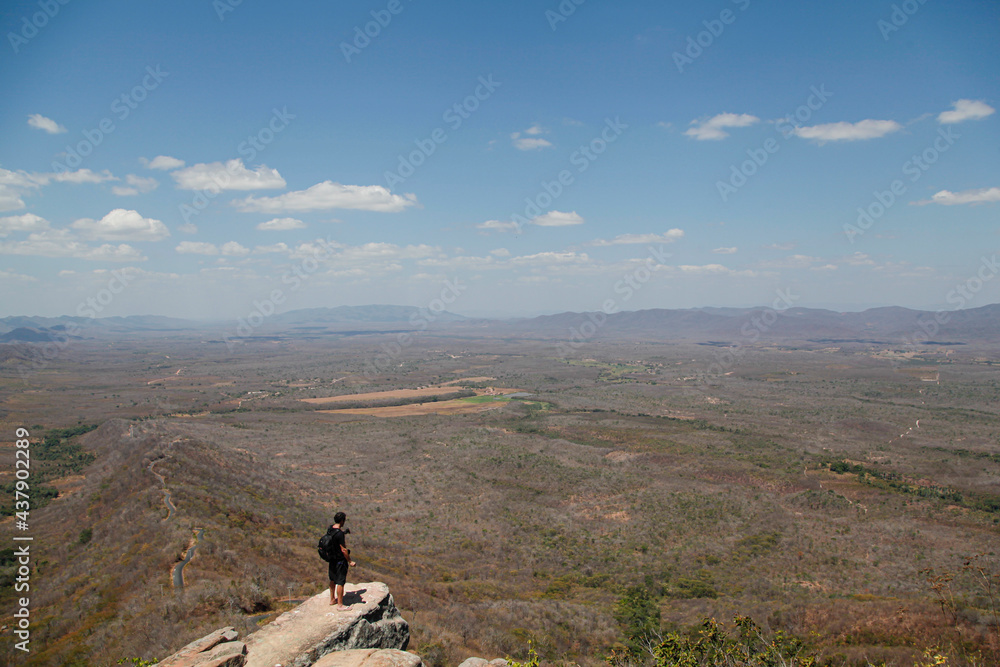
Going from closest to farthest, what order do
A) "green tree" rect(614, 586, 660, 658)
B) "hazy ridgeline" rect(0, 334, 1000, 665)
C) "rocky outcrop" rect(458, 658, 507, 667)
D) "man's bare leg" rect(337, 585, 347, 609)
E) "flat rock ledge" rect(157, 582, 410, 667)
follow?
"flat rock ledge" rect(157, 582, 410, 667) → "rocky outcrop" rect(458, 658, 507, 667) → "man's bare leg" rect(337, 585, 347, 609) → "hazy ridgeline" rect(0, 334, 1000, 665) → "green tree" rect(614, 586, 660, 658)

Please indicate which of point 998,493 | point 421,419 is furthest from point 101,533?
point 998,493

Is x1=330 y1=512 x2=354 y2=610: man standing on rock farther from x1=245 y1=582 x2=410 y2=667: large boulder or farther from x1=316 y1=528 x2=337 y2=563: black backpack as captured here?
x1=245 y1=582 x2=410 y2=667: large boulder

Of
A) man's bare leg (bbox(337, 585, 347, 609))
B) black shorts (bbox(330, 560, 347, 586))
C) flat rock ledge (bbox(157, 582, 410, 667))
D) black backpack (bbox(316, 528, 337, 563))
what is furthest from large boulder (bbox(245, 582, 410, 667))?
black backpack (bbox(316, 528, 337, 563))

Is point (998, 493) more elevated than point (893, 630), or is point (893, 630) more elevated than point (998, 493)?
point (893, 630)

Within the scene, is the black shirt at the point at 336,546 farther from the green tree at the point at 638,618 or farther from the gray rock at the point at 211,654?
the green tree at the point at 638,618

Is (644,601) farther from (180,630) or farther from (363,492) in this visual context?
(363,492)

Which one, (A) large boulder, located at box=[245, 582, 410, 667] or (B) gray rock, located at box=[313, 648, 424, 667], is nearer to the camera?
(B) gray rock, located at box=[313, 648, 424, 667]

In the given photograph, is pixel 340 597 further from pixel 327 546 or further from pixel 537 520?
pixel 537 520
